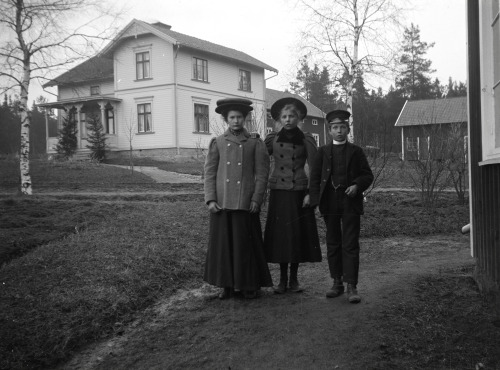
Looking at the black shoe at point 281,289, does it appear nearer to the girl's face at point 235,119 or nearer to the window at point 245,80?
the girl's face at point 235,119

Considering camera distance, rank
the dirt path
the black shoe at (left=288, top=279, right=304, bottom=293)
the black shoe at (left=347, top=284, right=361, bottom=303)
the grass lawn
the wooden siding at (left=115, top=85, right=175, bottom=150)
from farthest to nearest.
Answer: the wooden siding at (left=115, top=85, right=175, bottom=150) → the black shoe at (left=288, top=279, right=304, bottom=293) → the black shoe at (left=347, top=284, right=361, bottom=303) → the grass lawn → the dirt path

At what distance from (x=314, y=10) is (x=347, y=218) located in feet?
43.9

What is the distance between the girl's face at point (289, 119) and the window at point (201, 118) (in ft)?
76.2

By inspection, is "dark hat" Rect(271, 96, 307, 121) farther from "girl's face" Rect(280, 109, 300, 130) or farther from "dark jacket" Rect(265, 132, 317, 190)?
"dark jacket" Rect(265, 132, 317, 190)

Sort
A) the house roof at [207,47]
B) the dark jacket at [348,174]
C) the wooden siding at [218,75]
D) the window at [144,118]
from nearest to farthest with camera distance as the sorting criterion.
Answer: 1. the dark jacket at [348,174]
2. the house roof at [207,47]
3. the wooden siding at [218,75]
4. the window at [144,118]

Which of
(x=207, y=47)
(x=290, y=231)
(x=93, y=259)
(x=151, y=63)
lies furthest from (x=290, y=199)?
(x=207, y=47)

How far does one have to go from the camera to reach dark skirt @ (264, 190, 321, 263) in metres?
5.11

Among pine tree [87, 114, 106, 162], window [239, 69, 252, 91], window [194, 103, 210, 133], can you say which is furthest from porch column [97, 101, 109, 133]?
window [239, 69, 252, 91]

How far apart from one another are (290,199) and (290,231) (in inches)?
12.7

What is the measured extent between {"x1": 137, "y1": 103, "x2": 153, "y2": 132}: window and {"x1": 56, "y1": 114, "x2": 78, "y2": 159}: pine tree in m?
3.79

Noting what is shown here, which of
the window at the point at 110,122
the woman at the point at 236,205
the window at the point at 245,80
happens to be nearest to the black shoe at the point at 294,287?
the woman at the point at 236,205

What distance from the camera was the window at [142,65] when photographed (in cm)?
2775

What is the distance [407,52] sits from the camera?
6444 cm

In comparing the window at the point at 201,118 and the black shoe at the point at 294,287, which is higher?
the window at the point at 201,118
